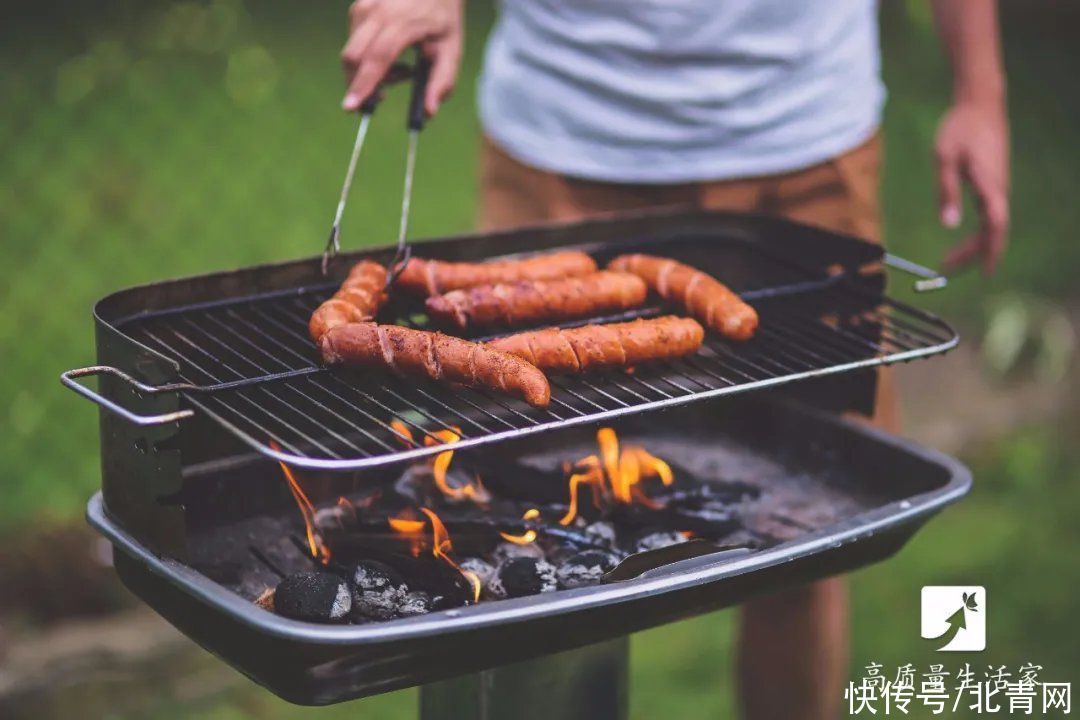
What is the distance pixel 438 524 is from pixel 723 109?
1.34m

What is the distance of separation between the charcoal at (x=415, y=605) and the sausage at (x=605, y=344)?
0.44 metres

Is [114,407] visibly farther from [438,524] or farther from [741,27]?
[741,27]

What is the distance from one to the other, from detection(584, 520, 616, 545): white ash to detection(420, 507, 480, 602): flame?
285 millimetres

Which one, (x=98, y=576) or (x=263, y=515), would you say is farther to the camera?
(x=98, y=576)

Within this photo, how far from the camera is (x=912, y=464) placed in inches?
107

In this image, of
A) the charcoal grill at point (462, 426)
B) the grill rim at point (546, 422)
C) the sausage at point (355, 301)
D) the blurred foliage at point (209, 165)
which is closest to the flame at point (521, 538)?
the charcoal grill at point (462, 426)

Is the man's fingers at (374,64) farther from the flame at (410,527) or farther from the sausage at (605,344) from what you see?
the flame at (410,527)

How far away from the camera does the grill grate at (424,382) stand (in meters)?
2.24

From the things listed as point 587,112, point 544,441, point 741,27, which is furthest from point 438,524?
point 741,27

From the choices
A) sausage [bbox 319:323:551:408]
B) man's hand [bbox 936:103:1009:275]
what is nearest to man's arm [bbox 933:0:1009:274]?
man's hand [bbox 936:103:1009:275]

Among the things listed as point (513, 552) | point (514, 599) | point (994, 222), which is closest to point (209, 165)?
point (994, 222)

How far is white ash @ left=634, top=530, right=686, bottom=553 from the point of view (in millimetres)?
2551

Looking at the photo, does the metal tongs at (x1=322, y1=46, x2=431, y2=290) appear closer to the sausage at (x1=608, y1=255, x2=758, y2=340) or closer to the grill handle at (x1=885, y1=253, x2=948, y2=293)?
the sausage at (x1=608, y1=255, x2=758, y2=340)

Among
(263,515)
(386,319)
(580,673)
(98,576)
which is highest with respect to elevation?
(386,319)
